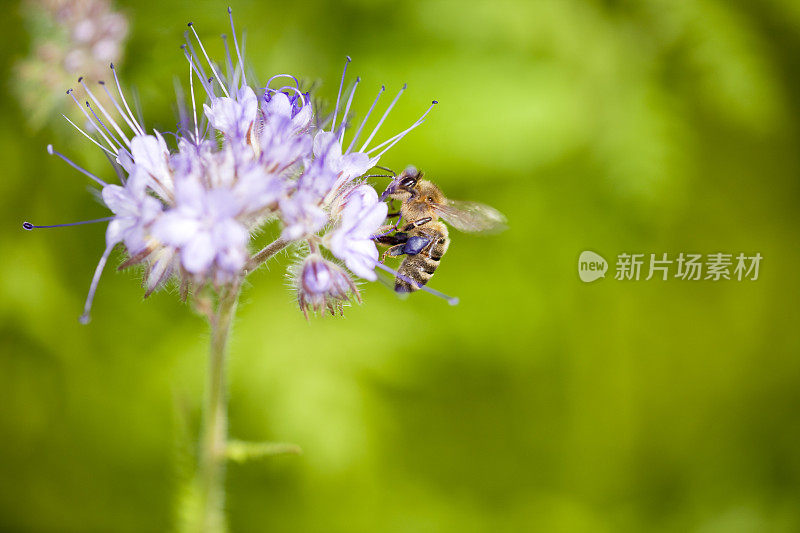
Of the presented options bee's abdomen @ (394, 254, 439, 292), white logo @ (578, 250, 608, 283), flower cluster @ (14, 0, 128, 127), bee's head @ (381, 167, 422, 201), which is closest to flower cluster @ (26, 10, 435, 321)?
bee's head @ (381, 167, 422, 201)

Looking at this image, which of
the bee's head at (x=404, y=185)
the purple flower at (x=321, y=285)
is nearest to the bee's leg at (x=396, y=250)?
the bee's head at (x=404, y=185)

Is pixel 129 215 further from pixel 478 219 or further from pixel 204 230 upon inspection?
pixel 478 219

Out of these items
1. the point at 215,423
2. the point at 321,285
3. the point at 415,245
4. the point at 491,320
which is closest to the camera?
the point at 321,285

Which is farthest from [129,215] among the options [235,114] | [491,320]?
[491,320]

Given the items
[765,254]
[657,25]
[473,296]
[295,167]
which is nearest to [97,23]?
[295,167]

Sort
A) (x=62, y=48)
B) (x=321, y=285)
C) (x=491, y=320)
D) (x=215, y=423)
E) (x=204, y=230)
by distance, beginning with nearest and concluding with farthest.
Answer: (x=204, y=230) → (x=321, y=285) → (x=215, y=423) → (x=62, y=48) → (x=491, y=320)

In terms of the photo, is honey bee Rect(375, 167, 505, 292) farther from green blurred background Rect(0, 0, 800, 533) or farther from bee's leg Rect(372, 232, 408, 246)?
green blurred background Rect(0, 0, 800, 533)

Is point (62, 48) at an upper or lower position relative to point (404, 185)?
upper
